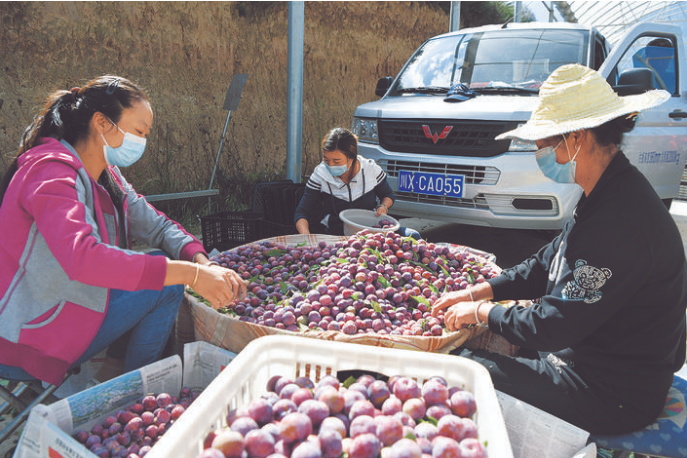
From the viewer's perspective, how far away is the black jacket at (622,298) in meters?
1.60

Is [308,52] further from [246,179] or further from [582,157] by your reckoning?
[582,157]

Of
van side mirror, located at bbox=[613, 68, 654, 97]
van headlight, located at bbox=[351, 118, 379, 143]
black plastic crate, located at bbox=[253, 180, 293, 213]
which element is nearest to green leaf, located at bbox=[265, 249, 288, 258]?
black plastic crate, located at bbox=[253, 180, 293, 213]

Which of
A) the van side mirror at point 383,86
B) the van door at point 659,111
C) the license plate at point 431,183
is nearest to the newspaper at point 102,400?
the license plate at point 431,183

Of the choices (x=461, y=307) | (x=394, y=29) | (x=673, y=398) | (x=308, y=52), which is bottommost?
Result: (x=673, y=398)

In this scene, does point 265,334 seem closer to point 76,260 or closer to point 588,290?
point 76,260

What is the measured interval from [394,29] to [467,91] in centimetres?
747

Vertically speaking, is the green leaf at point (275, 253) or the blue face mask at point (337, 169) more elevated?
the blue face mask at point (337, 169)

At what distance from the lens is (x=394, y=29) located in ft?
37.0

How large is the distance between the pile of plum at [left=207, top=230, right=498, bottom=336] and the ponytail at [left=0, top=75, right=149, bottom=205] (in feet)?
3.39

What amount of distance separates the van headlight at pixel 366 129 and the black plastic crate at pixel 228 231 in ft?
5.51

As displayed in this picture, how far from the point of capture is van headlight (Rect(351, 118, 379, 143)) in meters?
4.97

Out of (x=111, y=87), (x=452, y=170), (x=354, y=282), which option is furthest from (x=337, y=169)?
(x=111, y=87)

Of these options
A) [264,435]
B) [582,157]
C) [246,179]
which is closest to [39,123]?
[264,435]

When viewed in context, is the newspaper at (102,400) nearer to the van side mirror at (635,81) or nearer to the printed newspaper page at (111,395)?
the printed newspaper page at (111,395)
